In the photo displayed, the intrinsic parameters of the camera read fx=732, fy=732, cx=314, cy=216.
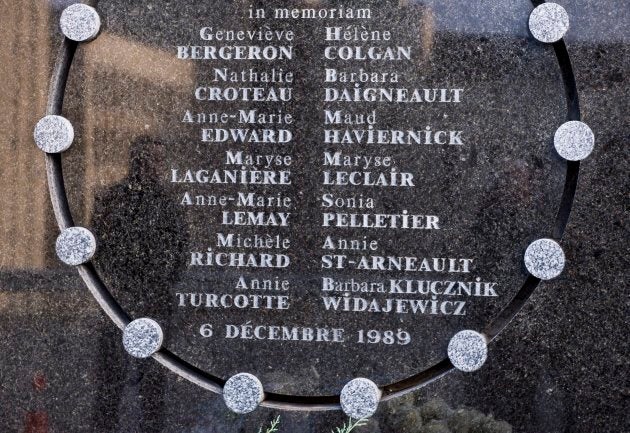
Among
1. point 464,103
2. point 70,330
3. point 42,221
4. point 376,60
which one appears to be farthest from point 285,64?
point 70,330

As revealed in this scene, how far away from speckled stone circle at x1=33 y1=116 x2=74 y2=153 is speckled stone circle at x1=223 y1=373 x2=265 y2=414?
1.51 metres

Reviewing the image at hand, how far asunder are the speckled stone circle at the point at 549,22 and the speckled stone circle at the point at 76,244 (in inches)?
98.4

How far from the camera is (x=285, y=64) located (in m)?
3.77

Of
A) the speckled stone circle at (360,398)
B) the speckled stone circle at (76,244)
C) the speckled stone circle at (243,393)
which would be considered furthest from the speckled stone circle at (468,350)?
the speckled stone circle at (76,244)

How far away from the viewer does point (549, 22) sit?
3.61 metres

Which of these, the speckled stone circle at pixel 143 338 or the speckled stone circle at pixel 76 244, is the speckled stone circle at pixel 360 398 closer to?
the speckled stone circle at pixel 143 338

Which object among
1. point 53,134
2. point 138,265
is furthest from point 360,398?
point 53,134

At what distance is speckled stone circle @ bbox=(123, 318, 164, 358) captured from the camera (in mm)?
3787

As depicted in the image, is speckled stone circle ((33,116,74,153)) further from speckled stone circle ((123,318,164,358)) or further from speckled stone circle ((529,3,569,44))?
speckled stone circle ((529,3,569,44))

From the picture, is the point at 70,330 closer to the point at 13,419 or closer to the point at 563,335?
the point at 13,419

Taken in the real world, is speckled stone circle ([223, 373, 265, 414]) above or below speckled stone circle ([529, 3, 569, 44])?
below

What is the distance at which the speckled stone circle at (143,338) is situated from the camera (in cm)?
379

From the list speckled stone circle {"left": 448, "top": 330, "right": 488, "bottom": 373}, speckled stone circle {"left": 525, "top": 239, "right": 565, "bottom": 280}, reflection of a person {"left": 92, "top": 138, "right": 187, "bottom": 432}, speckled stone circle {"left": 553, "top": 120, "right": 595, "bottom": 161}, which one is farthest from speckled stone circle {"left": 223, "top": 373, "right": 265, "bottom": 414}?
speckled stone circle {"left": 553, "top": 120, "right": 595, "bottom": 161}

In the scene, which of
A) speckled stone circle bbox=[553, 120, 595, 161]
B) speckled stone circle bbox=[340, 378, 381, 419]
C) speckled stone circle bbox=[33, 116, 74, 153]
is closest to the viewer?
speckled stone circle bbox=[553, 120, 595, 161]
